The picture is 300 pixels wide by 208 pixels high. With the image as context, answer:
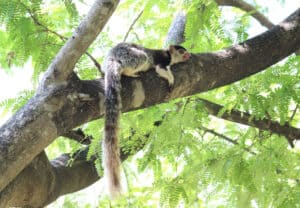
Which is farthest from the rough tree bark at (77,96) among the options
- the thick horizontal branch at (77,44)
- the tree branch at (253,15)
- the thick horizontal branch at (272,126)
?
the tree branch at (253,15)

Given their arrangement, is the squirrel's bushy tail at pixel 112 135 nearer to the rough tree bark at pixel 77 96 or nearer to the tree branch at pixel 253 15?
the rough tree bark at pixel 77 96

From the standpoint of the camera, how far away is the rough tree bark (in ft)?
8.38

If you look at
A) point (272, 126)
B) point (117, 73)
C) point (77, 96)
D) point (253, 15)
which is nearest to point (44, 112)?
point (77, 96)

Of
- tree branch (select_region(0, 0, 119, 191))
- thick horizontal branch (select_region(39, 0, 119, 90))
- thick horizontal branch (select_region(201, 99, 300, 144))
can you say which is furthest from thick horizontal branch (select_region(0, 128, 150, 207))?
thick horizontal branch (select_region(201, 99, 300, 144))

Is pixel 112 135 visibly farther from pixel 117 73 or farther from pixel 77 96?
pixel 117 73

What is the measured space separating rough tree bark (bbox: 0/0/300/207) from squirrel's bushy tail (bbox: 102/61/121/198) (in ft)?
0.18

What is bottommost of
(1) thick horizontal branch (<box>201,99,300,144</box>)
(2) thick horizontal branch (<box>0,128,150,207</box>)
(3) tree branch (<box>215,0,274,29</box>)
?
(2) thick horizontal branch (<box>0,128,150,207</box>)

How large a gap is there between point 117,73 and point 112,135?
0.45m

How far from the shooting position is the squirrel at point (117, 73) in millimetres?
2834

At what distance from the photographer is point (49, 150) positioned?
5.45 m

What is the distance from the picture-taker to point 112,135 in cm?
296

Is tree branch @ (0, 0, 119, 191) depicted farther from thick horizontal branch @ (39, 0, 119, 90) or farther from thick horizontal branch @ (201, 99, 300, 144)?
thick horizontal branch @ (201, 99, 300, 144)

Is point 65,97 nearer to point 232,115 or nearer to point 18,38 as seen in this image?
point 18,38

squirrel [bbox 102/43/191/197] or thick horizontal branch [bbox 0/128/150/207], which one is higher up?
squirrel [bbox 102/43/191/197]
